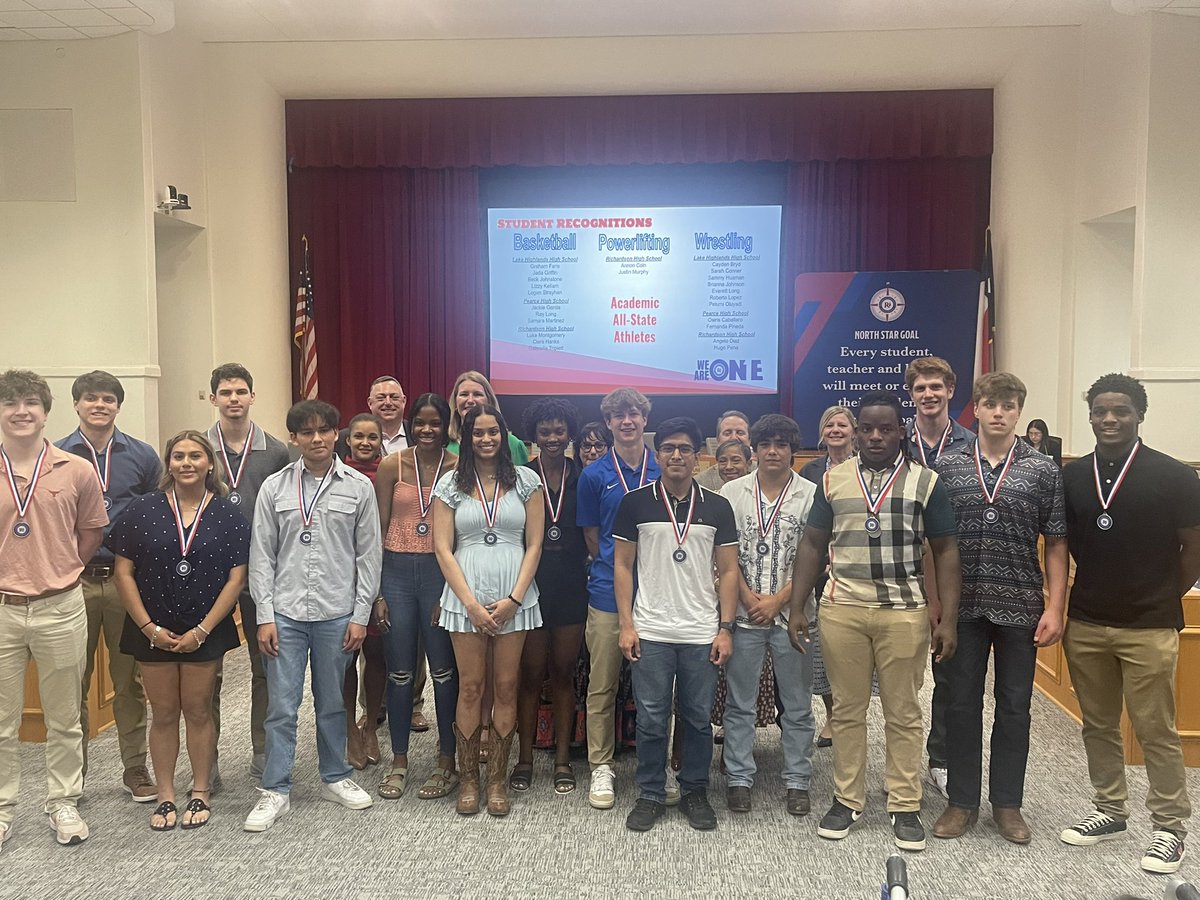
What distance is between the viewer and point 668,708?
11.4 ft

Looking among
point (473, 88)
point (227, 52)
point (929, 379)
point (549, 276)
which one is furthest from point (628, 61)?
point (929, 379)

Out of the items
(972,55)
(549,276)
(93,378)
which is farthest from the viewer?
(549,276)

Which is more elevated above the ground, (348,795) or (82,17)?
(82,17)

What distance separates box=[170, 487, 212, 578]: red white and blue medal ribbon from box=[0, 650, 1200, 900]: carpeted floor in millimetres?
930

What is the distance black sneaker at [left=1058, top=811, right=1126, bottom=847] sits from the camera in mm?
3234

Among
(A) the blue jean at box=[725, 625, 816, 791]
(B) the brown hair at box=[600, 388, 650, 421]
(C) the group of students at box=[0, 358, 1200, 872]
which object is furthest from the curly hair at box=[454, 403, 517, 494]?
(A) the blue jean at box=[725, 625, 816, 791]

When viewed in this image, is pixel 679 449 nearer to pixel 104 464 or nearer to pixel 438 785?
pixel 438 785

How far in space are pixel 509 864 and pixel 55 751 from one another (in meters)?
1.67

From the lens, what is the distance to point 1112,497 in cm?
314

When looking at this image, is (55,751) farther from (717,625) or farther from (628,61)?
(628,61)

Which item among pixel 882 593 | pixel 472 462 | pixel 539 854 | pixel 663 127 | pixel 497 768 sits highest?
pixel 663 127

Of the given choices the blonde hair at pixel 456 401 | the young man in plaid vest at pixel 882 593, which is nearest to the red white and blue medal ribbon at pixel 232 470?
the blonde hair at pixel 456 401

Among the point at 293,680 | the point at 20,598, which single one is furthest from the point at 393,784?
the point at 20,598

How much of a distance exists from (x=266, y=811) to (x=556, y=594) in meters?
1.28
